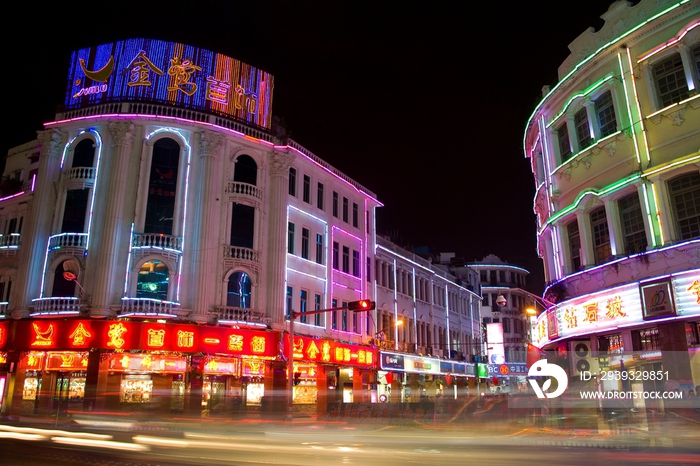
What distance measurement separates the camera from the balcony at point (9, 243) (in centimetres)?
3180

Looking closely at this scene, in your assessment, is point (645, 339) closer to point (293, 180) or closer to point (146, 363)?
point (146, 363)

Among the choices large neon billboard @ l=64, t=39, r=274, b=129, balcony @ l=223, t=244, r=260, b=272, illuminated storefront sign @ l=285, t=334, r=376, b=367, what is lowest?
illuminated storefront sign @ l=285, t=334, r=376, b=367

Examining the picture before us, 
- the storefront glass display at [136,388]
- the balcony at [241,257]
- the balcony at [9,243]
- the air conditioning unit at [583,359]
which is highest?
the balcony at [9,243]

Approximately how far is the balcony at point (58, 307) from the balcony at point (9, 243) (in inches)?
252

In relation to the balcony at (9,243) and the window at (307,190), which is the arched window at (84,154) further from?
the window at (307,190)

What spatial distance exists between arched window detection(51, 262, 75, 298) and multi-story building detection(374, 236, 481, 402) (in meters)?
20.1

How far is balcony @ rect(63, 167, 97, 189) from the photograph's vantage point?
95.9ft

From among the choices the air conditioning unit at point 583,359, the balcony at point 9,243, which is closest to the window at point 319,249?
the balcony at point 9,243

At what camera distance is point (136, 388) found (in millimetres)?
27203

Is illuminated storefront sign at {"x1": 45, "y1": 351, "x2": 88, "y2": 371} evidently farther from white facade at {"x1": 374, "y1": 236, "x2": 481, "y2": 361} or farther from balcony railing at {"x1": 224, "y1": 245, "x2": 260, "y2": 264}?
white facade at {"x1": 374, "y1": 236, "x2": 481, "y2": 361}

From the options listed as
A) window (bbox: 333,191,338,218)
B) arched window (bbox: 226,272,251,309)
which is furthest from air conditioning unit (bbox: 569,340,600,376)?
window (bbox: 333,191,338,218)

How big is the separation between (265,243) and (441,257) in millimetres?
41573

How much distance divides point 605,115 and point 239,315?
19539mm

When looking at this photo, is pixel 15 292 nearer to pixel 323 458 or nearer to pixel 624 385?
pixel 323 458
